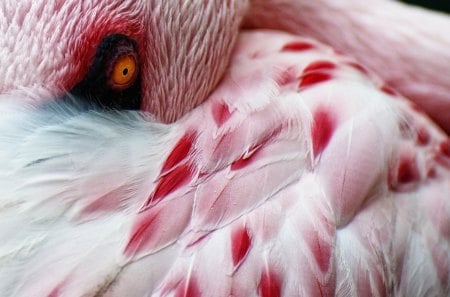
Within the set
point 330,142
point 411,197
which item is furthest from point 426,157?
point 330,142

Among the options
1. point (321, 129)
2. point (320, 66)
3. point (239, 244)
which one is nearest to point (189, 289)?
point (239, 244)

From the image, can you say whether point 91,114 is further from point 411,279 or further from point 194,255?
point 411,279

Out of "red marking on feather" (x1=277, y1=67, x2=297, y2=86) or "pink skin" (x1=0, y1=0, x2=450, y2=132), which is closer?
Answer: "pink skin" (x1=0, y1=0, x2=450, y2=132)

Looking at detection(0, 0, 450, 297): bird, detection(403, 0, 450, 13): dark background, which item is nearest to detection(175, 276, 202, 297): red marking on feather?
detection(0, 0, 450, 297): bird

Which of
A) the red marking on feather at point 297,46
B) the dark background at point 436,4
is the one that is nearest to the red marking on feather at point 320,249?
the red marking on feather at point 297,46

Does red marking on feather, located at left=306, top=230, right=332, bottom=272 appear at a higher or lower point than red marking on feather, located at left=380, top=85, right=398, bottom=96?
lower

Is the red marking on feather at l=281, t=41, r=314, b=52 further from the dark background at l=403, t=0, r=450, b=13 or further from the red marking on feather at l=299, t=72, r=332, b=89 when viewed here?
the dark background at l=403, t=0, r=450, b=13
